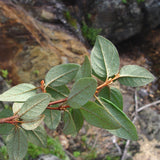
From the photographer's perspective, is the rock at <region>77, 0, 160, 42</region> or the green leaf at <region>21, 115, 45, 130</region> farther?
the rock at <region>77, 0, 160, 42</region>

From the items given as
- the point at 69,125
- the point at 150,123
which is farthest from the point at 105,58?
the point at 150,123

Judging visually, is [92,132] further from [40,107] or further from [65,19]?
[40,107]

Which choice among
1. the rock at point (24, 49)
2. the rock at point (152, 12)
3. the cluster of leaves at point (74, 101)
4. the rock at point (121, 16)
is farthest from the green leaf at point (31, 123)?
the rock at point (152, 12)

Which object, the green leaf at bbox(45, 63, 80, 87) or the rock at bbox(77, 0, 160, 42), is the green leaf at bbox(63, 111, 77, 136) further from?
the rock at bbox(77, 0, 160, 42)

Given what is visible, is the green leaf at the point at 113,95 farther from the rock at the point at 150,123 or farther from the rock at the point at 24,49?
the rock at the point at 150,123

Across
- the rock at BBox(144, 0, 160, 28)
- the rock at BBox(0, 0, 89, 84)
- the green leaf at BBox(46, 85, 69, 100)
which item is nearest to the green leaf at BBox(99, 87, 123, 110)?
the green leaf at BBox(46, 85, 69, 100)

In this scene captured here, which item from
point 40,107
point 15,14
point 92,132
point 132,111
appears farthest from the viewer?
point 132,111

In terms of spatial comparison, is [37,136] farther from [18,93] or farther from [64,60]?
[64,60]

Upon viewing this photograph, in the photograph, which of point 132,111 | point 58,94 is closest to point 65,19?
point 132,111
